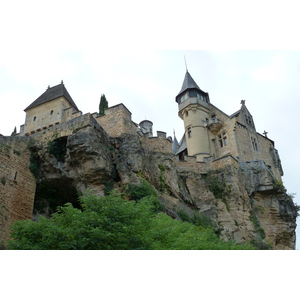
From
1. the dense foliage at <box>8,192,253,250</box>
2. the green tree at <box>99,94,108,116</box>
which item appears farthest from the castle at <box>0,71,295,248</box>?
the dense foliage at <box>8,192,253,250</box>

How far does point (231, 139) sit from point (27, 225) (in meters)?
28.2

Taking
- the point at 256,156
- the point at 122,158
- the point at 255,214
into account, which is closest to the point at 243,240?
the point at 255,214

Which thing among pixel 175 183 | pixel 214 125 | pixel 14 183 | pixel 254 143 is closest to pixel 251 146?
pixel 254 143

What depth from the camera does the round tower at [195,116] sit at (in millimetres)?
39906

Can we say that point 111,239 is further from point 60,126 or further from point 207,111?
point 207,111

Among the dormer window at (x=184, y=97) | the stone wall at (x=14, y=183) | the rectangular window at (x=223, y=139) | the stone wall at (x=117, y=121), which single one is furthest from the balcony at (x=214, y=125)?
the stone wall at (x=14, y=183)

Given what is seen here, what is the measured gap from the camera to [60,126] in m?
24.9

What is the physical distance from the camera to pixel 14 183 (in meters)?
22.3

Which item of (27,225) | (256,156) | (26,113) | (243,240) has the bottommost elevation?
(27,225)

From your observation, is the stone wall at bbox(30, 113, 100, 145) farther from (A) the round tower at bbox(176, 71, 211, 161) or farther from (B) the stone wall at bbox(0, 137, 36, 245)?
(A) the round tower at bbox(176, 71, 211, 161)

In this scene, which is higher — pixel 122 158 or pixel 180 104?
pixel 180 104

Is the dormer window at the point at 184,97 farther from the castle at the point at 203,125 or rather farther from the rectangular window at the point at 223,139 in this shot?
the rectangular window at the point at 223,139

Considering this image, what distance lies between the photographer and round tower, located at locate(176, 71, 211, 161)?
39906mm

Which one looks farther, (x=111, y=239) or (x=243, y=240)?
(x=243, y=240)
